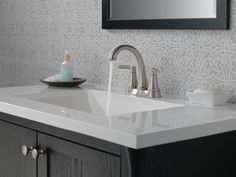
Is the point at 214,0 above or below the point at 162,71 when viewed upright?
above

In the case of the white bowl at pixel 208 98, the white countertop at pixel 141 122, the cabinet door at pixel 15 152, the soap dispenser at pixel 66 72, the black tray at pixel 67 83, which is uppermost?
the soap dispenser at pixel 66 72

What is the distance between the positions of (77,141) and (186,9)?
2.20 ft

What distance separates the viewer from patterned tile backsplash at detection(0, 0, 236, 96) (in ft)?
5.82

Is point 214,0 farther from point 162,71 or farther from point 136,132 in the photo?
point 136,132

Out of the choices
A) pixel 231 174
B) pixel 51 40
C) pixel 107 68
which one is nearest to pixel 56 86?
pixel 107 68

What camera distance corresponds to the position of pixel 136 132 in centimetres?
127

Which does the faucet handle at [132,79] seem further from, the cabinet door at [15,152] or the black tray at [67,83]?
the cabinet door at [15,152]

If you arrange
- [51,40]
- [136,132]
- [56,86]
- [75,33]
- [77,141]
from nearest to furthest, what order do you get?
[136,132] → [77,141] → [56,86] → [75,33] → [51,40]

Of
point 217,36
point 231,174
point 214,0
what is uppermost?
point 214,0

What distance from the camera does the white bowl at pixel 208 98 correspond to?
65.1 inches

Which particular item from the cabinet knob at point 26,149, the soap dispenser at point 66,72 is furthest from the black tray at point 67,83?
the cabinet knob at point 26,149

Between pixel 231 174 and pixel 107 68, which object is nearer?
pixel 231 174

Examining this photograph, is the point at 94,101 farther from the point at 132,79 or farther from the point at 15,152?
the point at 15,152

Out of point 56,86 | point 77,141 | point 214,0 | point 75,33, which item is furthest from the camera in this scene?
point 75,33
